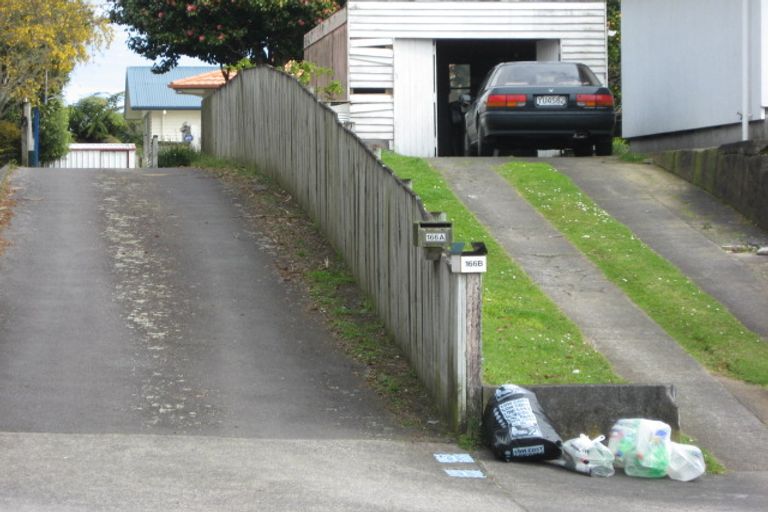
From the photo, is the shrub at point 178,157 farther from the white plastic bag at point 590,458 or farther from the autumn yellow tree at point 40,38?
the white plastic bag at point 590,458

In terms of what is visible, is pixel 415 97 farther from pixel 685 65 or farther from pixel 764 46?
pixel 764 46

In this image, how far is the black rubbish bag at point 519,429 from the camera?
8.84 m

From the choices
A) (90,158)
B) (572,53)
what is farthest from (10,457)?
(90,158)

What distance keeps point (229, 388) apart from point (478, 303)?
2.16 metres

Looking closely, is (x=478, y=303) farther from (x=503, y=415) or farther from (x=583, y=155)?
(x=583, y=155)

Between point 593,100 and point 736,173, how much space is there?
403cm

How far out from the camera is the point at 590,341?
11500 millimetres

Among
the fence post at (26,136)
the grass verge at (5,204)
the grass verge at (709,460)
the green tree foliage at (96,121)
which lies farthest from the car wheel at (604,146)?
the green tree foliage at (96,121)

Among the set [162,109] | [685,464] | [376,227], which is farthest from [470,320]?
[162,109]

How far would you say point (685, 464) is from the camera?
8672mm

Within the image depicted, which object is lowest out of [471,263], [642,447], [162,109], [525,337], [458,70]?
[642,447]

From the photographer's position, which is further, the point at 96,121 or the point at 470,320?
the point at 96,121

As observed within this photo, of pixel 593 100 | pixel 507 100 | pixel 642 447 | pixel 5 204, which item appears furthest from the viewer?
pixel 593 100

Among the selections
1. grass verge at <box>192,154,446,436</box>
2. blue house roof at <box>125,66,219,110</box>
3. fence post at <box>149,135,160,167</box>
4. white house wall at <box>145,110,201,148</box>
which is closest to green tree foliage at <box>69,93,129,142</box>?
blue house roof at <box>125,66,219,110</box>
